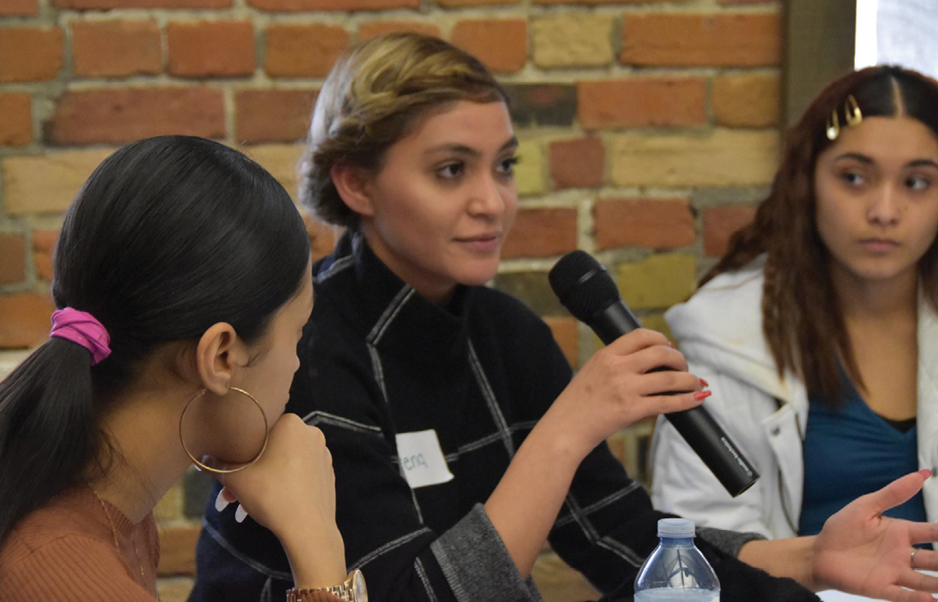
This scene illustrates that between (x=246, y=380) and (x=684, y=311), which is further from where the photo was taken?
(x=684, y=311)

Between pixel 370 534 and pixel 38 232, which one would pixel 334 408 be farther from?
pixel 38 232

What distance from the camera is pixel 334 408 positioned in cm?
112

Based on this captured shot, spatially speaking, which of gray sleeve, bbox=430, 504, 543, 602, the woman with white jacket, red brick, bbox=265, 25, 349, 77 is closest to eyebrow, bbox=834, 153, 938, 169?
the woman with white jacket

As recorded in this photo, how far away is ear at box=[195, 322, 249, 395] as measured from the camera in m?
0.81

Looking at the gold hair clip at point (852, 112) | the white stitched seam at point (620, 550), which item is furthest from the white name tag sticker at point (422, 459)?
the gold hair clip at point (852, 112)

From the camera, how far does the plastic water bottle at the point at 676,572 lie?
93 centimetres

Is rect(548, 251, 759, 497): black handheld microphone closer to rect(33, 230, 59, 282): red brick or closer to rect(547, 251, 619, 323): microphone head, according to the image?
rect(547, 251, 619, 323): microphone head

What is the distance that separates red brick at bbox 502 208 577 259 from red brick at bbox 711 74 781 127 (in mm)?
312

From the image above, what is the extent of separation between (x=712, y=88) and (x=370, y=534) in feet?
3.32

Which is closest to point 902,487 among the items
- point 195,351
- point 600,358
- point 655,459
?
point 600,358

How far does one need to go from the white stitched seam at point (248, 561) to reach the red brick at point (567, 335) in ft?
2.33

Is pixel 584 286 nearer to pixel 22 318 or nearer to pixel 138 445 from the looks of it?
pixel 138 445

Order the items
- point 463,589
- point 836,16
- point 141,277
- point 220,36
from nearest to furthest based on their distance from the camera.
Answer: point 141,277 < point 463,589 < point 220,36 < point 836,16

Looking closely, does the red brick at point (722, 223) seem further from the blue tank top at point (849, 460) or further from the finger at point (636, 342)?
the finger at point (636, 342)
